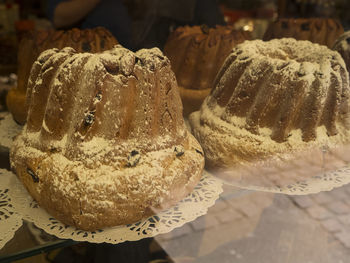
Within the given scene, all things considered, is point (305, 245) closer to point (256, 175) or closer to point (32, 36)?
point (256, 175)

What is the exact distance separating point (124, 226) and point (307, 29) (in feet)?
4.31

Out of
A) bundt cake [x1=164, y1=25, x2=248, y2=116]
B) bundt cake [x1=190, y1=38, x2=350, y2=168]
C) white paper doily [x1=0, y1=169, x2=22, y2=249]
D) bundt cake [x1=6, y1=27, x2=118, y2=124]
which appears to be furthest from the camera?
bundt cake [x1=164, y1=25, x2=248, y2=116]

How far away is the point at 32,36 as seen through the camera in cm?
144

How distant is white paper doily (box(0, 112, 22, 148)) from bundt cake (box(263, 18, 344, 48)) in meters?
1.15

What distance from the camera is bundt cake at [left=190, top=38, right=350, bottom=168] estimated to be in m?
1.24

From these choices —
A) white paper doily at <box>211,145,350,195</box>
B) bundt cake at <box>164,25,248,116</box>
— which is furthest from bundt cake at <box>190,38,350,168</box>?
bundt cake at <box>164,25,248,116</box>

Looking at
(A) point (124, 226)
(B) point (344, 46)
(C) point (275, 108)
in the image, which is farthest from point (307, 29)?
(A) point (124, 226)

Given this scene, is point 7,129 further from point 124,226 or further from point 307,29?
point 307,29

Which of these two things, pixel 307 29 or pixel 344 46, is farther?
pixel 307 29

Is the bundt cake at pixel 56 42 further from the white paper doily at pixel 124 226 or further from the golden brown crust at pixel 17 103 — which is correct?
the white paper doily at pixel 124 226

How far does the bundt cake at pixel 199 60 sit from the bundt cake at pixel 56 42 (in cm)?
35

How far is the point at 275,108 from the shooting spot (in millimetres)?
1260

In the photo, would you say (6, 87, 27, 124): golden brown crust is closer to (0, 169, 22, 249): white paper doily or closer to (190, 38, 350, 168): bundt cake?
(0, 169, 22, 249): white paper doily

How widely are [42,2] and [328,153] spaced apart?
1.08 m
